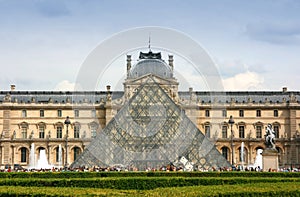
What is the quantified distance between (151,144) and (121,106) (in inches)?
1138

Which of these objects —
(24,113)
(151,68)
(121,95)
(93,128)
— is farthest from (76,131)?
(151,68)

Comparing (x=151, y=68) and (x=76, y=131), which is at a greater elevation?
(x=151, y=68)

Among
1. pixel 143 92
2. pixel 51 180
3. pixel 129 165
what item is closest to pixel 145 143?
pixel 129 165

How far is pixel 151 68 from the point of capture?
77.4 meters

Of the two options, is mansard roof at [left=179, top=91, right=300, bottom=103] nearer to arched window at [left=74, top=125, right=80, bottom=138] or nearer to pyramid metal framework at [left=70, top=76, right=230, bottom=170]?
arched window at [left=74, top=125, right=80, bottom=138]

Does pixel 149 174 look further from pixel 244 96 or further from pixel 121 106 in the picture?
pixel 244 96

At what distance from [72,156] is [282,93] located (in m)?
27.1

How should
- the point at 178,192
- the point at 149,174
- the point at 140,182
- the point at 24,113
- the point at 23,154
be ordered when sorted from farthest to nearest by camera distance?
the point at 24,113, the point at 23,154, the point at 149,174, the point at 140,182, the point at 178,192

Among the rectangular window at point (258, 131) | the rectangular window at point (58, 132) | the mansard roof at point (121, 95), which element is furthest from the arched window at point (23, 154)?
the rectangular window at point (258, 131)

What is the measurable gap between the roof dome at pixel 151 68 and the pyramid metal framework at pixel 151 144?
93.1ft

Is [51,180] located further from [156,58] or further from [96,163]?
[156,58]

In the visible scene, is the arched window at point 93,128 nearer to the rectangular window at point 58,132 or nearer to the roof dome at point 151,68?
the rectangular window at point 58,132

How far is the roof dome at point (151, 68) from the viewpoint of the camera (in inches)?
3019

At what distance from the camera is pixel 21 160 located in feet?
242
